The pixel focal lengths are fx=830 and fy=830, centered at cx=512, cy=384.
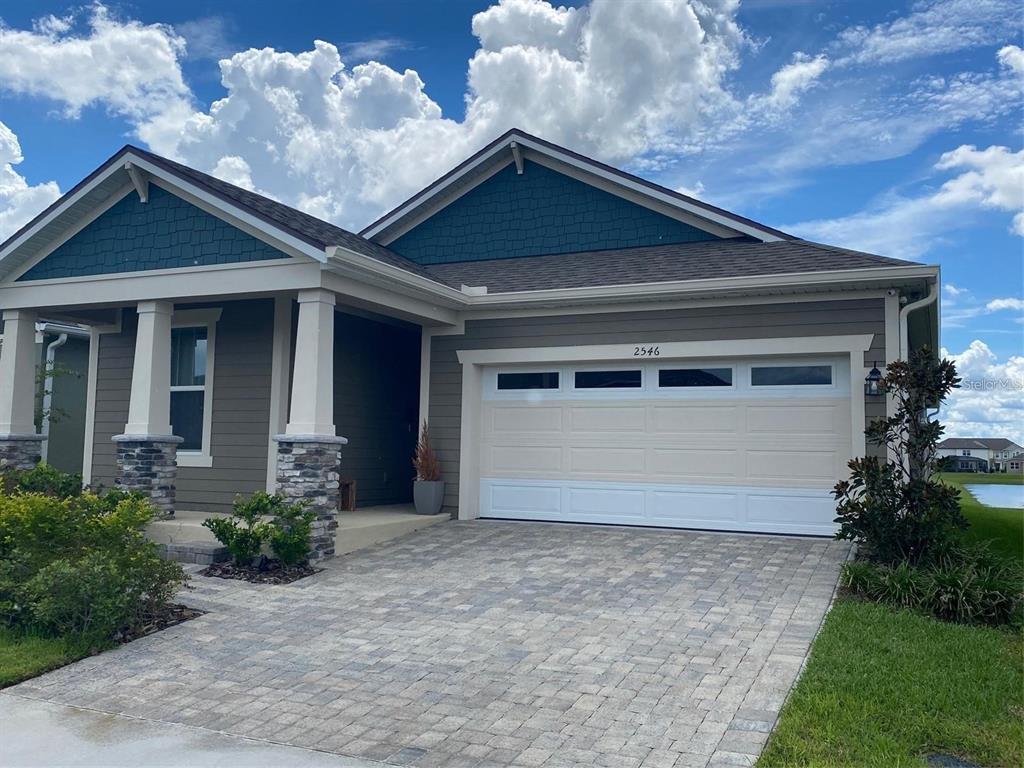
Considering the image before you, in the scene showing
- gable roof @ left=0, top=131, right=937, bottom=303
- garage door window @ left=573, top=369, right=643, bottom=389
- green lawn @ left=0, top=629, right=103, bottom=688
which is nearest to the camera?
green lawn @ left=0, top=629, right=103, bottom=688

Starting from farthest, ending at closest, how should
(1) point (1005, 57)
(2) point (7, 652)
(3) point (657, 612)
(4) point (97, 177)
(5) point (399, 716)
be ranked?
(4) point (97, 177) < (1) point (1005, 57) < (3) point (657, 612) < (2) point (7, 652) < (5) point (399, 716)

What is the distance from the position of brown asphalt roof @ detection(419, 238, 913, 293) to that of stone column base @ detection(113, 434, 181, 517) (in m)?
4.66

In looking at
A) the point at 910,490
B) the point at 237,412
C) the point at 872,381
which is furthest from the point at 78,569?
the point at 872,381

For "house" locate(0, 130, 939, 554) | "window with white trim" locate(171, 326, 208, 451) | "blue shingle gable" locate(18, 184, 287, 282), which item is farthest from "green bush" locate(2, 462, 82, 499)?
"blue shingle gable" locate(18, 184, 287, 282)

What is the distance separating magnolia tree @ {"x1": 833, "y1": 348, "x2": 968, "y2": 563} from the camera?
8008mm

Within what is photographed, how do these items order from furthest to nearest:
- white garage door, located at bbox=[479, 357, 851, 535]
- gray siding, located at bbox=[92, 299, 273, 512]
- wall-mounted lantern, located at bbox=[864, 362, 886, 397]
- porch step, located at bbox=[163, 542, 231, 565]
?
gray siding, located at bbox=[92, 299, 273, 512] < white garage door, located at bbox=[479, 357, 851, 535] < wall-mounted lantern, located at bbox=[864, 362, 886, 397] < porch step, located at bbox=[163, 542, 231, 565]

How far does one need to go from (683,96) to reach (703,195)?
1614mm

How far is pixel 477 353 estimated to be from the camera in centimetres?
1195

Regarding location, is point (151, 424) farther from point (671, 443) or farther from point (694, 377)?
point (694, 377)

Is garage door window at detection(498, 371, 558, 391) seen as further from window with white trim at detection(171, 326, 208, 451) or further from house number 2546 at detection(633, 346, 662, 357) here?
window with white trim at detection(171, 326, 208, 451)

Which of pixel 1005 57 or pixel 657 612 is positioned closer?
pixel 657 612

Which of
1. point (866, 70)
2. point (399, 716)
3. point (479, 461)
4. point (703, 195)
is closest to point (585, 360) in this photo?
point (479, 461)

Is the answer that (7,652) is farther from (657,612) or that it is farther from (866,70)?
(866,70)

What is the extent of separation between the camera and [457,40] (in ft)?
43.3
